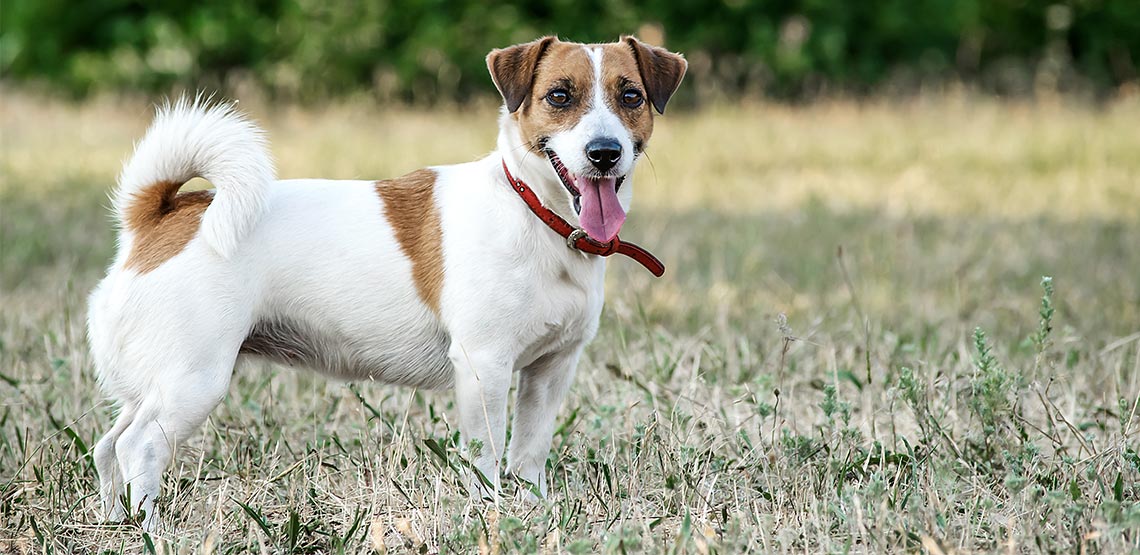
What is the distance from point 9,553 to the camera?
3.19 meters

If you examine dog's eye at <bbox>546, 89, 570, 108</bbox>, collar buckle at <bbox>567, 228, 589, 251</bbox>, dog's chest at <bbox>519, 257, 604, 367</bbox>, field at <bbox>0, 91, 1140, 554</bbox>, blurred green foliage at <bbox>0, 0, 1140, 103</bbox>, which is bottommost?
blurred green foliage at <bbox>0, 0, 1140, 103</bbox>

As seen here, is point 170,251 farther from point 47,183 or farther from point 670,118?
point 670,118

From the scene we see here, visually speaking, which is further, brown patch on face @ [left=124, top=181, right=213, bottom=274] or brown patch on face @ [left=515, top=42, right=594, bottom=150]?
brown patch on face @ [left=515, top=42, right=594, bottom=150]

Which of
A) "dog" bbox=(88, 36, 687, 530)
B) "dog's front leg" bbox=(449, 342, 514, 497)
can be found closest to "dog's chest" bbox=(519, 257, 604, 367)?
"dog" bbox=(88, 36, 687, 530)

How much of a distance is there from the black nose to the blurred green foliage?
9105 mm

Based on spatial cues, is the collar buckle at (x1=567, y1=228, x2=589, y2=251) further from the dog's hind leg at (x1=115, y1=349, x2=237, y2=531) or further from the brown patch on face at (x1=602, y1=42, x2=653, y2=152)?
the dog's hind leg at (x1=115, y1=349, x2=237, y2=531)

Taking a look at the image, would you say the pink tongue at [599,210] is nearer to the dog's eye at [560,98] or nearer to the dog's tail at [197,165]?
the dog's eye at [560,98]

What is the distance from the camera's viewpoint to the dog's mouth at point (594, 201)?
348 cm

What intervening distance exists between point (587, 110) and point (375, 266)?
2.40ft

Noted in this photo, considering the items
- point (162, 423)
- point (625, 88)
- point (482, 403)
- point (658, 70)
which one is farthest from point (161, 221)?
point (658, 70)

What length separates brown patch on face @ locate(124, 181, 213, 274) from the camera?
11.2ft

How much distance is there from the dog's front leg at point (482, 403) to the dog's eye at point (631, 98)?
813mm

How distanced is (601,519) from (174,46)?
11.0 meters

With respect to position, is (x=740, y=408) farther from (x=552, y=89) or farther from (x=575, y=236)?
(x=552, y=89)
